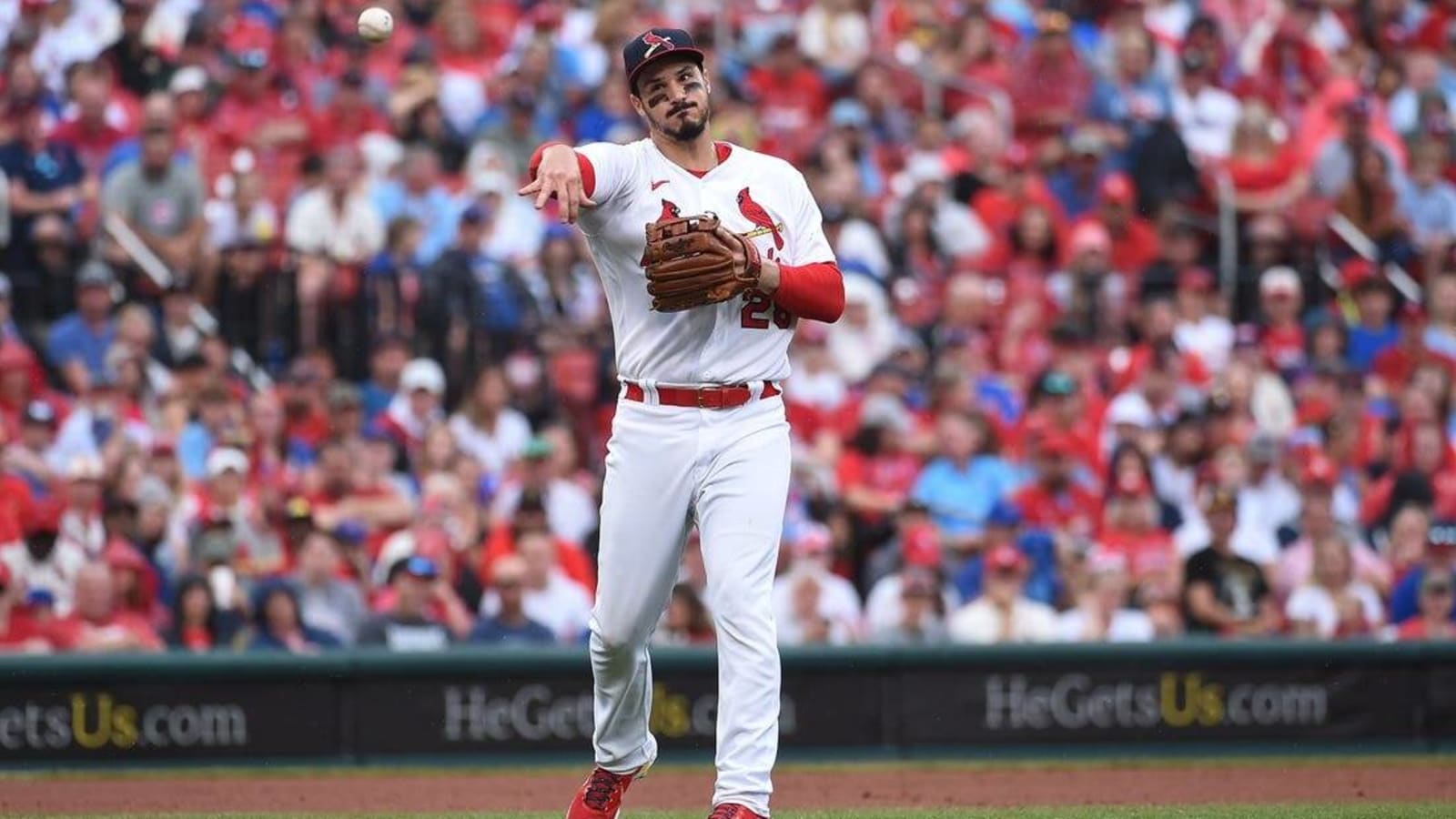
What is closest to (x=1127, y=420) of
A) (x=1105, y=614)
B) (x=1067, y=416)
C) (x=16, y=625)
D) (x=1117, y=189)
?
(x=1067, y=416)

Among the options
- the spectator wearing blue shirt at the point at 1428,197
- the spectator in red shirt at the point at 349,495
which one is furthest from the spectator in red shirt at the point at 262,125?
the spectator wearing blue shirt at the point at 1428,197

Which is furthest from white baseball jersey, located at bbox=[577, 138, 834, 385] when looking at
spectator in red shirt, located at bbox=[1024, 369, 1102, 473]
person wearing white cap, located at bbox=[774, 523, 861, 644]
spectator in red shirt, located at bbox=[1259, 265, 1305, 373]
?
spectator in red shirt, located at bbox=[1259, 265, 1305, 373]

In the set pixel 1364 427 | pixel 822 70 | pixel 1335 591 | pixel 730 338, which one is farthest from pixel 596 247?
pixel 822 70

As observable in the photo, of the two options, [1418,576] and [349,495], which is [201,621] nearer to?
[349,495]

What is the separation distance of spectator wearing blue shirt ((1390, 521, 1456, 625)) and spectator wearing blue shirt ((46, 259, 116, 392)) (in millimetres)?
6091

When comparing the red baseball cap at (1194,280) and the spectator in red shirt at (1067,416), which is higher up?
the red baseball cap at (1194,280)

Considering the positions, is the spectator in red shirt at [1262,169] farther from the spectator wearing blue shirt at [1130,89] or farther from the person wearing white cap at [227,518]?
the person wearing white cap at [227,518]

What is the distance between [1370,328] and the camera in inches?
483

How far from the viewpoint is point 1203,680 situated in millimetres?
9508

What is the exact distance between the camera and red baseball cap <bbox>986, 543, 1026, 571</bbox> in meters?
9.98

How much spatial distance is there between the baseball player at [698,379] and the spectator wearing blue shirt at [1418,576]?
5.06 meters

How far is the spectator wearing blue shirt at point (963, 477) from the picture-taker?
10914mm

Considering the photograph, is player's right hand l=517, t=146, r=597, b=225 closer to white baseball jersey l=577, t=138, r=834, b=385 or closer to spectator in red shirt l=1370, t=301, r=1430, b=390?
white baseball jersey l=577, t=138, r=834, b=385

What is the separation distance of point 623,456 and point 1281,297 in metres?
6.90
